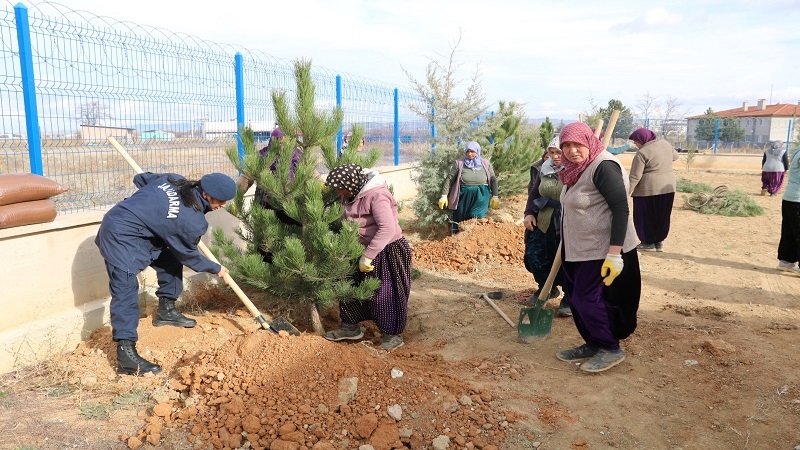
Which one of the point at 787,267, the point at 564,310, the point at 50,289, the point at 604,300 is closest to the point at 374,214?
the point at 604,300

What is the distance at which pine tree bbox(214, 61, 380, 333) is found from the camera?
3650mm

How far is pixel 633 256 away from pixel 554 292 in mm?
1668

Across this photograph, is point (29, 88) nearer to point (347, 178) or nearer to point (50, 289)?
point (50, 289)

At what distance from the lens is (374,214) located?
12.2 ft

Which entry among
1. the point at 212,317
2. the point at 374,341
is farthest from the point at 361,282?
the point at 212,317

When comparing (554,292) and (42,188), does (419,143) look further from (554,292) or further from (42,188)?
(42,188)

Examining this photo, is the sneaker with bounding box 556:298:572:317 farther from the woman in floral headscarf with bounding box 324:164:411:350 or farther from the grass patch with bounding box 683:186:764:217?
the grass patch with bounding box 683:186:764:217

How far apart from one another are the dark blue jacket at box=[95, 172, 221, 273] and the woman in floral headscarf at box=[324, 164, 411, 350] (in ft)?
3.00

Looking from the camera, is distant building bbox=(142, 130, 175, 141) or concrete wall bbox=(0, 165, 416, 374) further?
distant building bbox=(142, 130, 175, 141)

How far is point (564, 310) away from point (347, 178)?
85.5 inches

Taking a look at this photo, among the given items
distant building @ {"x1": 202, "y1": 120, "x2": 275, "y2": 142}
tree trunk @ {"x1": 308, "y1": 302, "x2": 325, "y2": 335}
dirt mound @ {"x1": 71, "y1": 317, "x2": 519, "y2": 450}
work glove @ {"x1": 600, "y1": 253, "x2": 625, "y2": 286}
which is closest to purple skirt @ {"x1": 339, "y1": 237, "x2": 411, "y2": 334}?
tree trunk @ {"x1": 308, "y1": 302, "x2": 325, "y2": 335}

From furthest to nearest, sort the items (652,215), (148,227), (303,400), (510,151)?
(510,151) < (652,215) < (148,227) < (303,400)

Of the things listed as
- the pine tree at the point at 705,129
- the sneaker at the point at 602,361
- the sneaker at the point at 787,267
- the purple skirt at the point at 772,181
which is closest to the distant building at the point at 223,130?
the sneaker at the point at 602,361

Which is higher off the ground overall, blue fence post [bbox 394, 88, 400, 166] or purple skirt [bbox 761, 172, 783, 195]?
blue fence post [bbox 394, 88, 400, 166]
